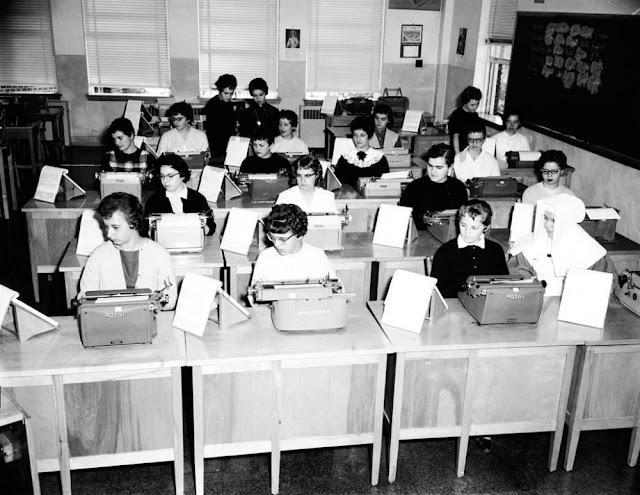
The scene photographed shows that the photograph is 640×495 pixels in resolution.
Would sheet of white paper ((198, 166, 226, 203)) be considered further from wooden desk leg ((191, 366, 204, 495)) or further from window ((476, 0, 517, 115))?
window ((476, 0, 517, 115))

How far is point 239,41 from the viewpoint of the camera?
9.99m

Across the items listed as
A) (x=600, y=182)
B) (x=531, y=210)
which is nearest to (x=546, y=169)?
(x=531, y=210)

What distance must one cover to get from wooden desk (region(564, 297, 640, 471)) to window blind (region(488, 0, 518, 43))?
5233mm

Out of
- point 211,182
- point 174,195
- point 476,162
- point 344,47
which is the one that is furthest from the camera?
point 344,47

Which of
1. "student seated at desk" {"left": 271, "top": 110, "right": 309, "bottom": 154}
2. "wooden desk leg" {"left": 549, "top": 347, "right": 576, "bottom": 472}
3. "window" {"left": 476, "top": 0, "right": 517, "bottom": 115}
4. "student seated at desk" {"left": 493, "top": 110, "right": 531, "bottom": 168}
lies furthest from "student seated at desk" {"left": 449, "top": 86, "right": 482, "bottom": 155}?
"wooden desk leg" {"left": 549, "top": 347, "right": 576, "bottom": 472}

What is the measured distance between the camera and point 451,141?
727 centimetres

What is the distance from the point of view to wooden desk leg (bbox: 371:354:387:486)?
3.10 m

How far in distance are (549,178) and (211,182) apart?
99.5 inches

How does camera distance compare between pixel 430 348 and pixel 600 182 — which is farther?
pixel 600 182

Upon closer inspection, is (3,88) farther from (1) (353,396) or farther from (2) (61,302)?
(1) (353,396)

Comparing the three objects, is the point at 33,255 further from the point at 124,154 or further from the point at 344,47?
the point at 344,47

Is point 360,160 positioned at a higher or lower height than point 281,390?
higher

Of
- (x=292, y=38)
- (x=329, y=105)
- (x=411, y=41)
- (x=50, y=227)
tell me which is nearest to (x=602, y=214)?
(x=50, y=227)

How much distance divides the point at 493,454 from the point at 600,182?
3101 mm
